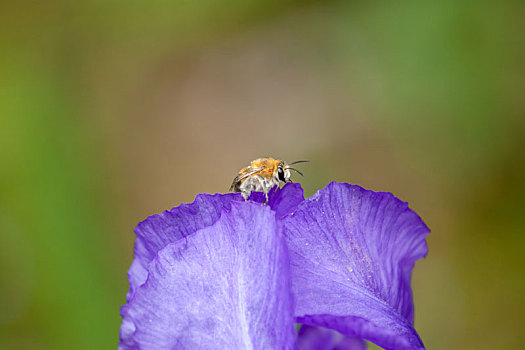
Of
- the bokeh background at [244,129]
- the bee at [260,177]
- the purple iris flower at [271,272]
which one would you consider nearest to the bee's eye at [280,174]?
the bee at [260,177]

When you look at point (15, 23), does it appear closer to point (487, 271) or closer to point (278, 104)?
point (278, 104)

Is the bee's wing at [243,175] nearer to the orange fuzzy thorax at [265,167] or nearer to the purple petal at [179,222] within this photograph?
the orange fuzzy thorax at [265,167]

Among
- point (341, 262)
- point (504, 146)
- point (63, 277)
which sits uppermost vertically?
point (504, 146)

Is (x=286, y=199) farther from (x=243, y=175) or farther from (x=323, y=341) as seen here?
(x=323, y=341)

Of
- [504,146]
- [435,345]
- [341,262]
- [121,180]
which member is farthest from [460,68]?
[341,262]

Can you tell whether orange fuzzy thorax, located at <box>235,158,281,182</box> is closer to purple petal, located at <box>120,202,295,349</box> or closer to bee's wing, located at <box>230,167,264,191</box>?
bee's wing, located at <box>230,167,264,191</box>
